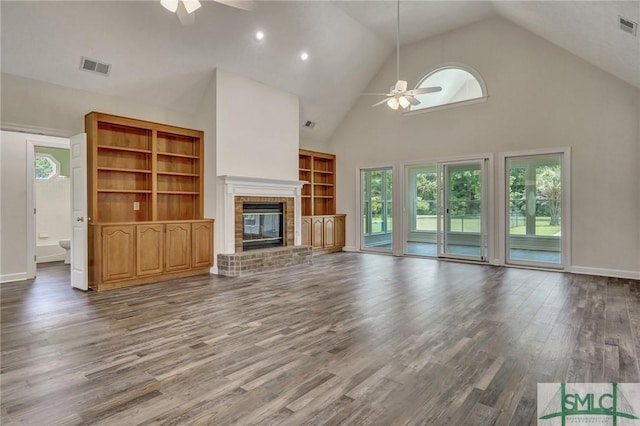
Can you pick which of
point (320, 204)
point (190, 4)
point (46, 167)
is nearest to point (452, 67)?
point (320, 204)

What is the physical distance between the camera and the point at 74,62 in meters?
4.93

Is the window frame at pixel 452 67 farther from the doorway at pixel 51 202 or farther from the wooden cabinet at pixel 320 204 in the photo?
the doorway at pixel 51 202

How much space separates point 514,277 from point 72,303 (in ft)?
20.9

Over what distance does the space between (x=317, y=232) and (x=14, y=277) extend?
566 centimetres

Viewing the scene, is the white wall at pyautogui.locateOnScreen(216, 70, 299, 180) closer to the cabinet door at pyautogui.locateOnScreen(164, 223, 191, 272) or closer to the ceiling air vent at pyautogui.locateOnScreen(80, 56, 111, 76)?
the cabinet door at pyautogui.locateOnScreen(164, 223, 191, 272)

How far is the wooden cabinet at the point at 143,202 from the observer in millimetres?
5078

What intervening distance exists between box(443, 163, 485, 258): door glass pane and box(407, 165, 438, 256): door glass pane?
1.01 ft

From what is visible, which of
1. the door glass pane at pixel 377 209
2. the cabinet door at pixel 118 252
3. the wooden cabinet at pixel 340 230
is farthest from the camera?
the wooden cabinet at pixel 340 230

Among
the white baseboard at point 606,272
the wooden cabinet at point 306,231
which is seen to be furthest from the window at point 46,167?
the white baseboard at point 606,272

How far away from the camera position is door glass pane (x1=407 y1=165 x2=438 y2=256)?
26.5 ft

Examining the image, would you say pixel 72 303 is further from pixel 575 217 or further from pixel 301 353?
pixel 575 217

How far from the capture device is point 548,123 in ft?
20.7

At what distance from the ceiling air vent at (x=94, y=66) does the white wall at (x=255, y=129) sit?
1.67 metres

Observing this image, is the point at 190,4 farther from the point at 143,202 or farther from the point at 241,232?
the point at 241,232
